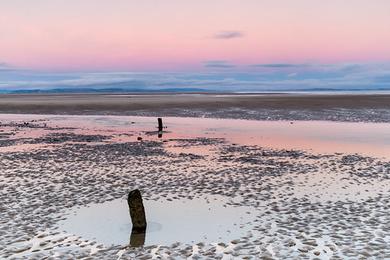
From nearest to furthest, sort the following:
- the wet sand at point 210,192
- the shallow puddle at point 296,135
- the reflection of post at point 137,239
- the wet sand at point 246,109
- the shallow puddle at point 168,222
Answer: the wet sand at point 210,192
the reflection of post at point 137,239
the shallow puddle at point 168,222
the shallow puddle at point 296,135
the wet sand at point 246,109

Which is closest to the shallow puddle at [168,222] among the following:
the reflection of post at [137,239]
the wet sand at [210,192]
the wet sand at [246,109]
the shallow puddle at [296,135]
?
the reflection of post at [137,239]

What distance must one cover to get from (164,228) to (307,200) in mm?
6103

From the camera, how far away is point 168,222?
14039 mm

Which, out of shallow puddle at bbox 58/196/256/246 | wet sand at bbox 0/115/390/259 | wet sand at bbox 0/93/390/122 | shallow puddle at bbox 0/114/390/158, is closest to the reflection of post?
shallow puddle at bbox 58/196/256/246

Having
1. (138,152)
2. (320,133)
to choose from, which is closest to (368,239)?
(138,152)

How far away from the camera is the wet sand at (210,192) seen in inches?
448

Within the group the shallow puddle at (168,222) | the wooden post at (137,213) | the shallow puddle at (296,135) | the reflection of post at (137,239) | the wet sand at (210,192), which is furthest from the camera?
the shallow puddle at (296,135)

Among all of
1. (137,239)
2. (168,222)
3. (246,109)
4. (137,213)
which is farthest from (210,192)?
(246,109)

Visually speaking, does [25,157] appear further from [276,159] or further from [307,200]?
[307,200]

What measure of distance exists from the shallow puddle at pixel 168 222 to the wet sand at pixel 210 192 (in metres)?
0.22

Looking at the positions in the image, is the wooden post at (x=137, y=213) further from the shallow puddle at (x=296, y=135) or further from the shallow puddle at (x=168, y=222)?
the shallow puddle at (x=296, y=135)

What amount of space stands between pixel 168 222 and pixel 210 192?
160 inches

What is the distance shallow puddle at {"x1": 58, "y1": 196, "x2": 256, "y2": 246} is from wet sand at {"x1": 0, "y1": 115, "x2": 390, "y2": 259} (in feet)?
0.73

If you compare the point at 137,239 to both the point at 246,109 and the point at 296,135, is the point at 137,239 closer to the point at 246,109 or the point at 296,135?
the point at 296,135
